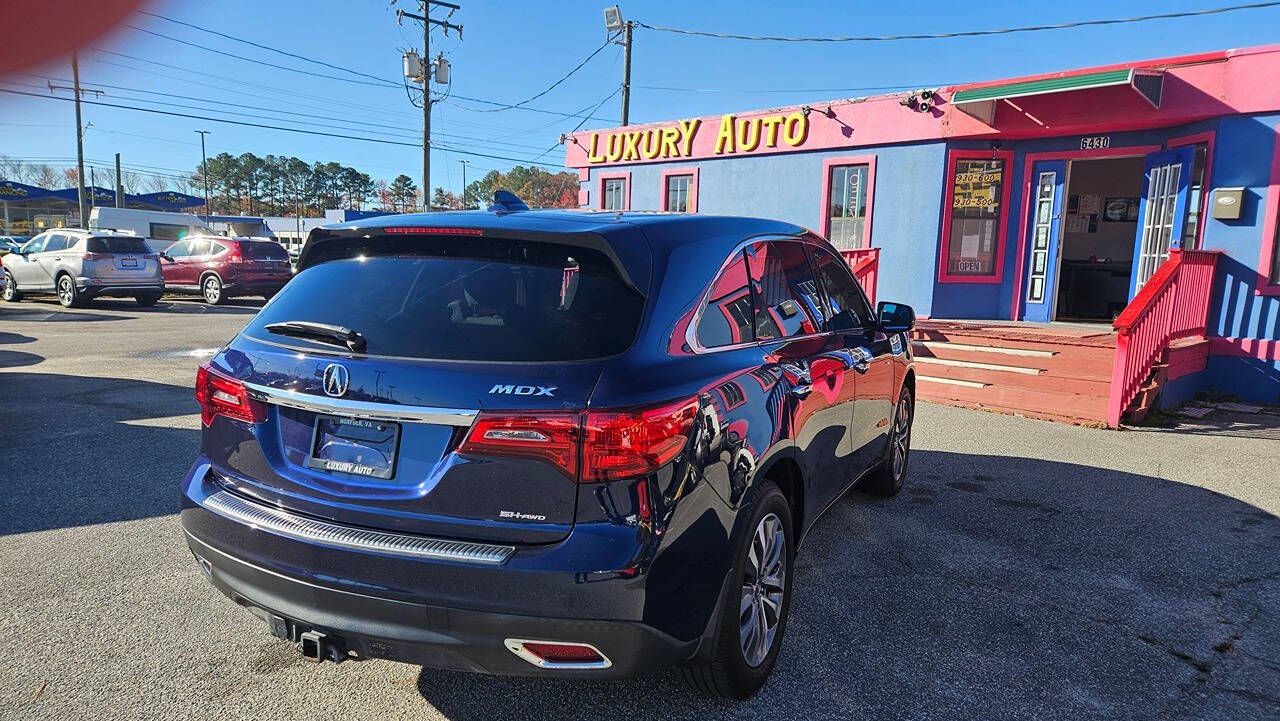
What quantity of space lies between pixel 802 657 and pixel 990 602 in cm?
114

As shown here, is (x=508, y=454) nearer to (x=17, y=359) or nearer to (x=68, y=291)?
(x=17, y=359)

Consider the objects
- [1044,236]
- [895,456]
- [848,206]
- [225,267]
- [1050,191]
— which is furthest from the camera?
[225,267]

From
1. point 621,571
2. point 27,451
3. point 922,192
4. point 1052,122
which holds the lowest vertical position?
point 27,451

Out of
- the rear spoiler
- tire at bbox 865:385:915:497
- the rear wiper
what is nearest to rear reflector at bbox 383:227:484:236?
the rear spoiler

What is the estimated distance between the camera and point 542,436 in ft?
7.41

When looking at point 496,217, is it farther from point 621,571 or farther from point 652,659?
point 652,659

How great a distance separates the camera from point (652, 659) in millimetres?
2357

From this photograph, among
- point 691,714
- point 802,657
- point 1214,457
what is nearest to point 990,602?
point 802,657

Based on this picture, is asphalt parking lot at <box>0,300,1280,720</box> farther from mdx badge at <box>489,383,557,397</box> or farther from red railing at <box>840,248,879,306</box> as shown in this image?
red railing at <box>840,248,879,306</box>

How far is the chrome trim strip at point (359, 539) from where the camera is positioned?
7.45 feet

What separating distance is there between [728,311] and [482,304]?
94 cm

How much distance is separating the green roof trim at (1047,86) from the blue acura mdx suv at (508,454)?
875 centimetres

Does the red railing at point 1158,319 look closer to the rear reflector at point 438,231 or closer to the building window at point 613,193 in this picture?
the rear reflector at point 438,231

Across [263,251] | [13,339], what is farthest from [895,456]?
[263,251]
